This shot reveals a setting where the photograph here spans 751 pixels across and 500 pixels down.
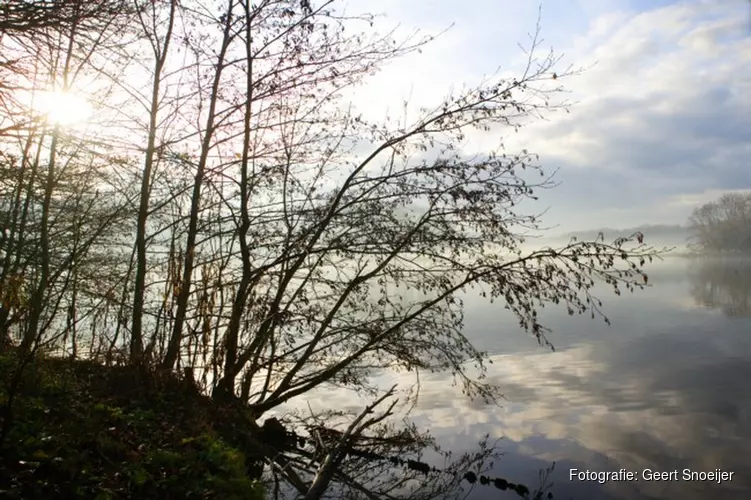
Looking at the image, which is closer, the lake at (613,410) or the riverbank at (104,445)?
the riverbank at (104,445)

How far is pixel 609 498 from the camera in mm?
7137

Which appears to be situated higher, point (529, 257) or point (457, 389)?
point (529, 257)

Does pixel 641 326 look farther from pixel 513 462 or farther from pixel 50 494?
pixel 50 494

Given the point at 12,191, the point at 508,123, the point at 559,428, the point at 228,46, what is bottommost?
the point at 559,428

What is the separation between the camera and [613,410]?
11.3m

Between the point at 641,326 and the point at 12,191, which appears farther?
the point at 641,326

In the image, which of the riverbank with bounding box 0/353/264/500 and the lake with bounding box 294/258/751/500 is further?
the lake with bounding box 294/258/751/500

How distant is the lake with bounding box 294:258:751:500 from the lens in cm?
799

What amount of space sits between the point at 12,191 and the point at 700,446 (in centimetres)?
1248

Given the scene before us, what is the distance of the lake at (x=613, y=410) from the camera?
799 cm

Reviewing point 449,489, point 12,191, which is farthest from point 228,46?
point 449,489

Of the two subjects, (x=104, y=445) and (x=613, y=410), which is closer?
(x=104, y=445)

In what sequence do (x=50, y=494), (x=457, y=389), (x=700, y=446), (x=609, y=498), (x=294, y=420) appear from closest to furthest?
(x=50, y=494)
(x=609, y=498)
(x=700, y=446)
(x=294, y=420)
(x=457, y=389)

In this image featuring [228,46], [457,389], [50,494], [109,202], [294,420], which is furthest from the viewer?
[457,389]
